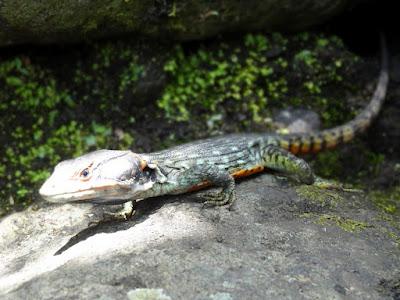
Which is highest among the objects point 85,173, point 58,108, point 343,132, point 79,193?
point 58,108

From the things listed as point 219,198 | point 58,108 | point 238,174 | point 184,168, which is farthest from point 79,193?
point 58,108

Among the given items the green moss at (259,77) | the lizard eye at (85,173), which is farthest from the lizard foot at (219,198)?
the green moss at (259,77)

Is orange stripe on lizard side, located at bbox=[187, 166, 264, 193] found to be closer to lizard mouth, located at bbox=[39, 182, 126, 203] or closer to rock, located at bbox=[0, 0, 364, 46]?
lizard mouth, located at bbox=[39, 182, 126, 203]

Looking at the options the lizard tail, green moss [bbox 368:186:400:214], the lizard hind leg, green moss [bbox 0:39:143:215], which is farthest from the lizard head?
green moss [bbox 368:186:400:214]

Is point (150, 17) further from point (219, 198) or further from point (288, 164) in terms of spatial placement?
point (219, 198)

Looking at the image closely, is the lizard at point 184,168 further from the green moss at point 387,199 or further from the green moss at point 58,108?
the green moss at point 58,108

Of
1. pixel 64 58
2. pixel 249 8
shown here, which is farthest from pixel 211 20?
pixel 64 58

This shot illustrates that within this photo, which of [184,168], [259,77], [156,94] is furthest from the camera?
[259,77]
